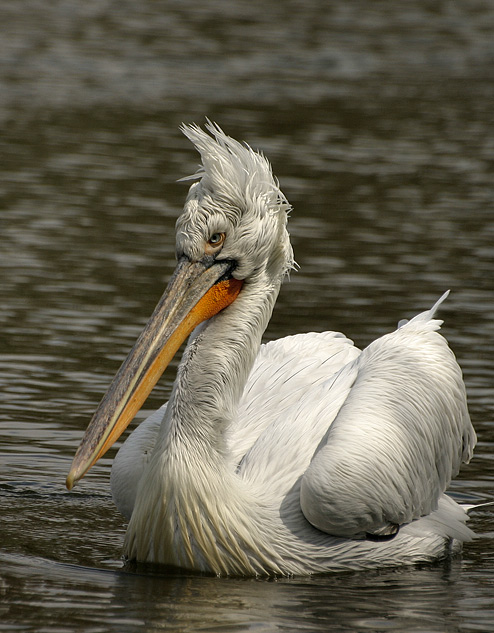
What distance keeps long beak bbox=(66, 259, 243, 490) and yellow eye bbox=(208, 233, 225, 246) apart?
0.07 metres

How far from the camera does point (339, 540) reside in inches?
218

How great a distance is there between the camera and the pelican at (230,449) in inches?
207

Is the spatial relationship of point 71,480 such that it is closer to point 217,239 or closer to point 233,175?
point 217,239

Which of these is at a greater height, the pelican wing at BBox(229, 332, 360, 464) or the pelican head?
the pelican head

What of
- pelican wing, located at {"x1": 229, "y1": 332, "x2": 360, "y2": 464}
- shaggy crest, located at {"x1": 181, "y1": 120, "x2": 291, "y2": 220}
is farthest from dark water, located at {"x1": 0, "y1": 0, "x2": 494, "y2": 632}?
shaggy crest, located at {"x1": 181, "y1": 120, "x2": 291, "y2": 220}

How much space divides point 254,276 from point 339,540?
3.41ft

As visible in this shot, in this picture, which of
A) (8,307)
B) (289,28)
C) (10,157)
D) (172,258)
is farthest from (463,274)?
(289,28)

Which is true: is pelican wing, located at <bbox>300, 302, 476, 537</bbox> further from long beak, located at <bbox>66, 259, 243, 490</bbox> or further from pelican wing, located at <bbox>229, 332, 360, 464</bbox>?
long beak, located at <bbox>66, 259, 243, 490</bbox>

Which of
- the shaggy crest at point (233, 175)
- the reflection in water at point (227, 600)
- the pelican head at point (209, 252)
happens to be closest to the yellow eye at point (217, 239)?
the pelican head at point (209, 252)

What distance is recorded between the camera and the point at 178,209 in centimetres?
1269

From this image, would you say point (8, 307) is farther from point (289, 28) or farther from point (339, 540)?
point (289, 28)

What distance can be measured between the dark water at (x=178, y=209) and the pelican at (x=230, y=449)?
128 mm

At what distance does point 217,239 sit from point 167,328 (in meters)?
0.37

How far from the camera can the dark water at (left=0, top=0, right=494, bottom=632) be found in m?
5.29
